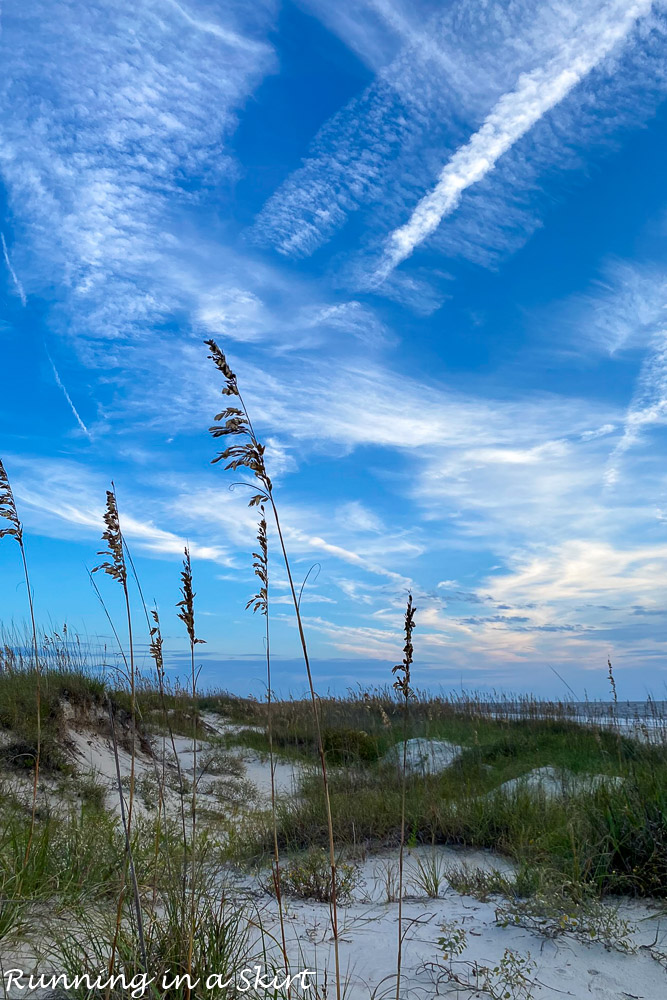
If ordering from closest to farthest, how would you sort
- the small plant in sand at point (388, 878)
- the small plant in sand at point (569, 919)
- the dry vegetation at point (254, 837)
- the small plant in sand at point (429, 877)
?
the dry vegetation at point (254, 837), the small plant in sand at point (569, 919), the small plant in sand at point (388, 878), the small plant in sand at point (429, 877)

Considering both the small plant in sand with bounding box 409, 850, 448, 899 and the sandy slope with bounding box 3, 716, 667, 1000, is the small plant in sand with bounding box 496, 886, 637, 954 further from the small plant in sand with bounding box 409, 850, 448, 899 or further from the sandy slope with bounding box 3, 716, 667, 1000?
the small plant in sand with bounding box 409, 850, 448, 899

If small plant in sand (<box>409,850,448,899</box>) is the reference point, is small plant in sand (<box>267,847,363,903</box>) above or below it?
above

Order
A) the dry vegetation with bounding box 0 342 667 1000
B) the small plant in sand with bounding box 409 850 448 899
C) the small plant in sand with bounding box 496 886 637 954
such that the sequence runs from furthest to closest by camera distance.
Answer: the small plant in sand with bounding box 409 850 448 899, the small plant in sand with bounding box 496 886 637 954, the dry vegetation with bounding box 0 342 667 1000

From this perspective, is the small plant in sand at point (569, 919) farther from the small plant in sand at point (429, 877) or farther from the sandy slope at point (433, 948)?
the small plant in sand at point (429, 877)

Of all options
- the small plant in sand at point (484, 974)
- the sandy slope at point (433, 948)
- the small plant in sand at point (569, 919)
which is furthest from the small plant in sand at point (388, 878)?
the small plant in sand at point (484, 974)

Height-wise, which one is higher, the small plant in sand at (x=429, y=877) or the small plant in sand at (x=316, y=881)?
the small plant in sand at (x=316, y=881)

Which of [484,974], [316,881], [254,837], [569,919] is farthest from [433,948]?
[254,837]

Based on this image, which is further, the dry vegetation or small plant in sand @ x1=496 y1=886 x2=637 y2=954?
small plant in sand @ x1=496 y1=886 x2=637 y2=954

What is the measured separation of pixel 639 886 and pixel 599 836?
39 centimetres

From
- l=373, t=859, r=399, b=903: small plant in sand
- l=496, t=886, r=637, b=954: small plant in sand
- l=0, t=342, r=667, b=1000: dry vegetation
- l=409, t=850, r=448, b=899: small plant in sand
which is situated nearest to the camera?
l=0, t=342, r=667, b=1000: dry vegetation

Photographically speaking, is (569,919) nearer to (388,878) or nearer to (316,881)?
(388,878)

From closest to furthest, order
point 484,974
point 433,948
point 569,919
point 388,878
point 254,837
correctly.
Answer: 1. point 484,974
2. point 433,948
3. point 569,919
4. point 388,878
5. point 254,837

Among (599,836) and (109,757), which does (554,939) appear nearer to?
(599,836)

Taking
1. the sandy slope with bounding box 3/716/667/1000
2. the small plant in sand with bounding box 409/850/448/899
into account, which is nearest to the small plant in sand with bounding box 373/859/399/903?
the sandy slope with bounding box 3/716/667/1000
